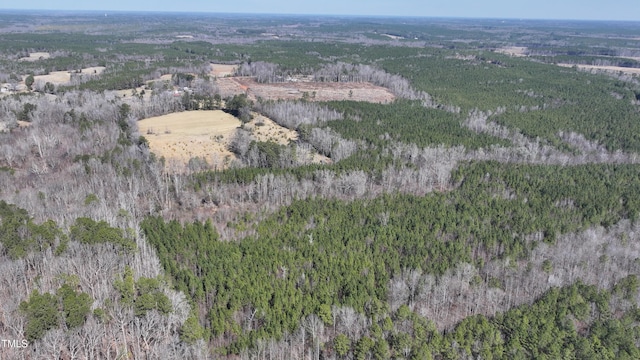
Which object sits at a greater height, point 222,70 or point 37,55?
point 37,55

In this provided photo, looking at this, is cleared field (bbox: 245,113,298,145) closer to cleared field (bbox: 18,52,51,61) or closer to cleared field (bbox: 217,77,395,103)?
cleared field (bbox: 217,77,395,103)

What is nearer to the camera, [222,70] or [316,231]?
[316,231]

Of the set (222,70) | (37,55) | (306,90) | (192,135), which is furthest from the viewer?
(37,55)

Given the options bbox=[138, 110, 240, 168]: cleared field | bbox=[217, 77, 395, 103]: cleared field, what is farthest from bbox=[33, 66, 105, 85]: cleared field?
bbox=[138, 110, 240, 168]: cleared field

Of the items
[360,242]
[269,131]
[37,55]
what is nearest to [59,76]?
[37,55]

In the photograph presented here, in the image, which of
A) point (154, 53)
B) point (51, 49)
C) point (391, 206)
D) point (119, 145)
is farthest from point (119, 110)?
point (51, 49)

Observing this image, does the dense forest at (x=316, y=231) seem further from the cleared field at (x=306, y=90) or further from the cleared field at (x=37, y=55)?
the cleared field at (x=37, y=55)

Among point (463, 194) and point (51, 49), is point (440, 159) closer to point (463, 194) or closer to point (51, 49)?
point (463, 194)

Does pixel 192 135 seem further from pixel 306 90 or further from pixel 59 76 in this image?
pixel 59 76
